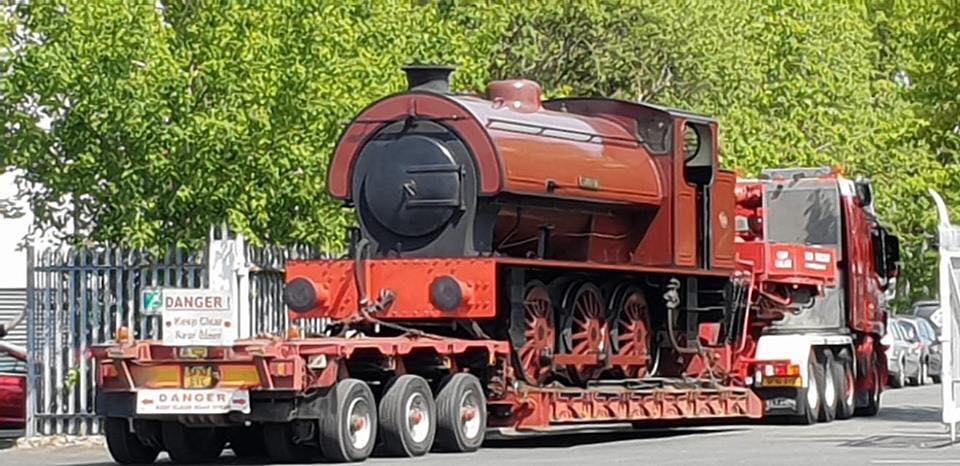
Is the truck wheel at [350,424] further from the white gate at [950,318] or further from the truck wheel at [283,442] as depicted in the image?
the white gate at [950,318]

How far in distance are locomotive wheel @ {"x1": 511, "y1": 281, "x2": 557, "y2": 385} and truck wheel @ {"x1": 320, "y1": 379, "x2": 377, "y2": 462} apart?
2.67 metres

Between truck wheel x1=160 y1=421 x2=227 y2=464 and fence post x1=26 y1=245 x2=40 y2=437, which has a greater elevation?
fence post x1=26 y1=245 x2=40 y2=437

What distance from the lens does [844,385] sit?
29625 millimetres

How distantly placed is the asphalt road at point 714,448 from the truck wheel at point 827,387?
24 centimetres

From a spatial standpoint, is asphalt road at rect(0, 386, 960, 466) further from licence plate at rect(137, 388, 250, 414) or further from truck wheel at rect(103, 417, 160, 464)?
licence plate at rect(137, 388, 250, 414)

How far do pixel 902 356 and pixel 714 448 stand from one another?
957 inches

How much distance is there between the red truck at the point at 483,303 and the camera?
778 inches

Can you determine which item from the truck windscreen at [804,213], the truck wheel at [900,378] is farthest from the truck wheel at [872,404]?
the truck wheel at [900,378]

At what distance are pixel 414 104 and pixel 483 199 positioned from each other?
1294mm

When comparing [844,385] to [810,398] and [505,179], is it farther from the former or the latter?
[505,179]

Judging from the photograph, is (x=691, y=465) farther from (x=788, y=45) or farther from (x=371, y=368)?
(x=788, y=45)

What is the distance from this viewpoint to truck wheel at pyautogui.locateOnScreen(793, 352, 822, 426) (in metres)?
27.6

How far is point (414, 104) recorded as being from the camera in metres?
22.7

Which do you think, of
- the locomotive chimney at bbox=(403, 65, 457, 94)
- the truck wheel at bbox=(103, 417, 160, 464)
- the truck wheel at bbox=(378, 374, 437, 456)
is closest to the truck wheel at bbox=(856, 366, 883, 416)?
the locomotive chimney at bbox=(403, 65, 457, 94)
